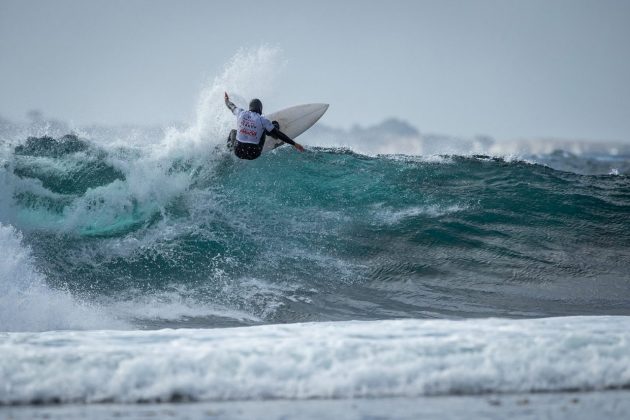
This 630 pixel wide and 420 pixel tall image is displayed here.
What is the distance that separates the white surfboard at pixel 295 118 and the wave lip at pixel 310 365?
6.96 meters

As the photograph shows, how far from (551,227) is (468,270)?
6.87 feet

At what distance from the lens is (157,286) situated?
8.57 m

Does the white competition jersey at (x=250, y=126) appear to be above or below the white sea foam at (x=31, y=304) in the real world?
above

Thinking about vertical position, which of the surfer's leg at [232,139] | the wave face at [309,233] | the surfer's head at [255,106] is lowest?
the wave face at [309,233]

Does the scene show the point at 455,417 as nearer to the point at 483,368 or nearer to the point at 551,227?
the point at 483,368

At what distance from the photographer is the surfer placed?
10789 mm

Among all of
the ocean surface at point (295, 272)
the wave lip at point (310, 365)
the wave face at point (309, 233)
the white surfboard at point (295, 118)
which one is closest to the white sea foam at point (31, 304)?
the ocean surface at point (295, 272)

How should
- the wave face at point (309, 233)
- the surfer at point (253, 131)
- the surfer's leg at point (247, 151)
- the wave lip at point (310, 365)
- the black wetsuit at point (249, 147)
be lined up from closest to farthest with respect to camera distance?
the wave lip at point (310, 365), the wave face at point (309, 233), the surfer at point (253, 131), the black wetsuit at point (249, 147), the surfer's leg at point (247, 151)

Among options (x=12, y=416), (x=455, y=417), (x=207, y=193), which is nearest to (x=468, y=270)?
(x=207, y=193)

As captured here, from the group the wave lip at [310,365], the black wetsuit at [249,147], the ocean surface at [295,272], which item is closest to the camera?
the wave lip at [310,365]

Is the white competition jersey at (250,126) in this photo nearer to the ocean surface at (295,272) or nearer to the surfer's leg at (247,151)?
the surfer's leg at (247,151)

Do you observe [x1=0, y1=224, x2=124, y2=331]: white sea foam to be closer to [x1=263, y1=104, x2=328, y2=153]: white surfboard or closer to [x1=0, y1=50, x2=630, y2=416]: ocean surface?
[x1=0, y1=50, x2=630, y2=416]: ocean surface

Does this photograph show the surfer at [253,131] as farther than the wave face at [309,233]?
Yes

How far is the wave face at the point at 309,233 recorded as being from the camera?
8023mm
